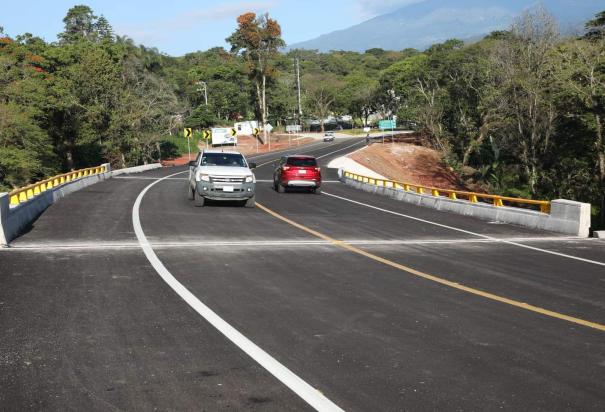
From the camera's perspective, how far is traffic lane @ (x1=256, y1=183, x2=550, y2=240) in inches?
610

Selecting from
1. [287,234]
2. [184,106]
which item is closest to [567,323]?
[287,234]

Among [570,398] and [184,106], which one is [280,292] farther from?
[184,106]

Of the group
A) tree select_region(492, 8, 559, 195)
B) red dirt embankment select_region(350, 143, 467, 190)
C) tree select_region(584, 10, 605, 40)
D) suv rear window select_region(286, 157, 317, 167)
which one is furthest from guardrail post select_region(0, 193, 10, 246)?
red dirt embankment select_region(350, 143, 467, 190)

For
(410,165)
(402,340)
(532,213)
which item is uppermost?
(402,340)

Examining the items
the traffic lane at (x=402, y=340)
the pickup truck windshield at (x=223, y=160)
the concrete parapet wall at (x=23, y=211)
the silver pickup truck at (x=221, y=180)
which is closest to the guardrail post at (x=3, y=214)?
the concrete parapet wall at (x=23, y=211)

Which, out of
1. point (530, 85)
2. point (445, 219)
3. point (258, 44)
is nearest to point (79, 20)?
point (258, 44)

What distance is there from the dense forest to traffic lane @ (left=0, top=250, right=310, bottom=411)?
4105 cm

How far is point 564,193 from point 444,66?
3782 cm

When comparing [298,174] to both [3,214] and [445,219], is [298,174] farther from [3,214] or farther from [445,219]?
[3,214]

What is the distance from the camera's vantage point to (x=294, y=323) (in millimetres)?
6766

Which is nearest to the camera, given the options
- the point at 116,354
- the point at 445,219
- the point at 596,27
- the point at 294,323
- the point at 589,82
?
the point at 116,354

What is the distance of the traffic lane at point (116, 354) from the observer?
15.1ft

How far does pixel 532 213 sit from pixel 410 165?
57.8 m

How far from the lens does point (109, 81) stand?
63688mm
